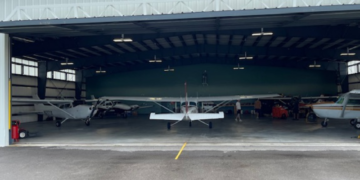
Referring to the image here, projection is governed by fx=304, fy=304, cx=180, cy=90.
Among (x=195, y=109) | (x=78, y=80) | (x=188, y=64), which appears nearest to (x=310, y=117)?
(x=195, y=109)

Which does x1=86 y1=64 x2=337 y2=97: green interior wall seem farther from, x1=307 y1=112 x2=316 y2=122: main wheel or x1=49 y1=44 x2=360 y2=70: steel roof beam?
x1=307 y1=112 x2=316 y2=122: main wheel

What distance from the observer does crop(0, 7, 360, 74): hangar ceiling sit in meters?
10.8

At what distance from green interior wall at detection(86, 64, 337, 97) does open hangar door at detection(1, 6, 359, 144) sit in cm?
11

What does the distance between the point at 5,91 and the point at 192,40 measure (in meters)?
14.6

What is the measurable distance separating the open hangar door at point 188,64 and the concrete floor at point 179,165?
2932mm

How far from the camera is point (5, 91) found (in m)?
11.0

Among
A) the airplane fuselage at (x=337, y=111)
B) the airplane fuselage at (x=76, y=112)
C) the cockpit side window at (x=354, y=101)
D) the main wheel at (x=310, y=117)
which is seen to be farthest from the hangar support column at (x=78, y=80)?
the cockpit side window at (x=354, y=101)

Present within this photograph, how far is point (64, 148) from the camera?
10.7 m

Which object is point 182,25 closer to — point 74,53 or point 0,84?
point 0,84

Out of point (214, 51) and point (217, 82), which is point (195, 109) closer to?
point (214, 51)

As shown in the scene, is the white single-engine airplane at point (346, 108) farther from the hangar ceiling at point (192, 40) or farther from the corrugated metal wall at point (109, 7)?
the corrugated metal wall at point (109, 7)

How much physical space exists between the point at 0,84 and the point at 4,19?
7.70 feet

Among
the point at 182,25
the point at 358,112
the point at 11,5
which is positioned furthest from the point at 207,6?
the point at 358,112

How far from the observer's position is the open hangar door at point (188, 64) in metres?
11.9
